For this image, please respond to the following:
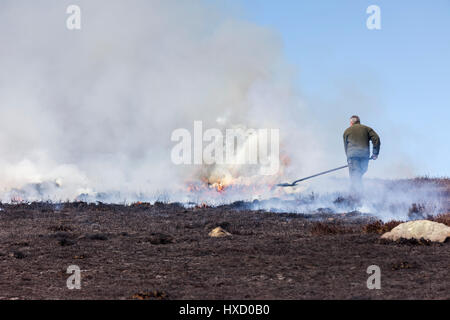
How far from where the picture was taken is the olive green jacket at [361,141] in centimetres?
2031

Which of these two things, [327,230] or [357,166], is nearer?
[327,230]

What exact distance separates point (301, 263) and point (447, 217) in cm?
647

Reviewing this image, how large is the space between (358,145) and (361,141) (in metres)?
0.17

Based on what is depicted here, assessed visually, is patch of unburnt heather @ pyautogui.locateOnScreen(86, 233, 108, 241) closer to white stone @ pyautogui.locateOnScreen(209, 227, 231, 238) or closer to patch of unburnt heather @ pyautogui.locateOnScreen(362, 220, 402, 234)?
white stone @ pyautogui.locateOnScreen(209, 227, 231, 238)

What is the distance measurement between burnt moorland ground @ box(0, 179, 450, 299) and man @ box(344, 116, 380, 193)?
2.86 meters

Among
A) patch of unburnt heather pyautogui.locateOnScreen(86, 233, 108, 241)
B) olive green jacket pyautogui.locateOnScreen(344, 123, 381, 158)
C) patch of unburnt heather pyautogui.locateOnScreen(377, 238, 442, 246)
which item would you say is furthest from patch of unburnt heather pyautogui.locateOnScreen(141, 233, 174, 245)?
olive green jacket pyautogui.locateOnScreen(344, 123, 381, 158)

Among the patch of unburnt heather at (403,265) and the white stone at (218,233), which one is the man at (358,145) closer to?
the white stone at (218,233)

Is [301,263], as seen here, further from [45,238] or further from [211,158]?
[211,158]

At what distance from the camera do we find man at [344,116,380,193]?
20328 millimetres

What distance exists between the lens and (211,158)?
35.7 m

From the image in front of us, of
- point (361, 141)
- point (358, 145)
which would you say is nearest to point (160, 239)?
point (358, 145)

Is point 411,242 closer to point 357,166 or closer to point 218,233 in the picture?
point 218,233

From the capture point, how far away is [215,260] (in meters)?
11.2
